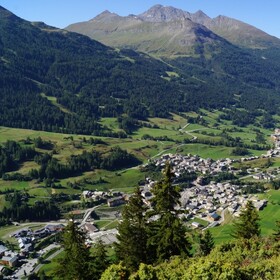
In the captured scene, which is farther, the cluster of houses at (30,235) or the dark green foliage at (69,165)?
the dark green foliage at (69,165)

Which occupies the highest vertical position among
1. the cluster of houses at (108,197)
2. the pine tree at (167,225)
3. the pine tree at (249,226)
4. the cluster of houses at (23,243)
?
the pine tree at (167,225)

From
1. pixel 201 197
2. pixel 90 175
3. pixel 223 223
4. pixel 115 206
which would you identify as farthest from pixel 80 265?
pixel 90 175

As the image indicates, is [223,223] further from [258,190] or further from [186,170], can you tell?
[186,170]

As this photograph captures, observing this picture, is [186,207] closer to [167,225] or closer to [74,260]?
[167,225]

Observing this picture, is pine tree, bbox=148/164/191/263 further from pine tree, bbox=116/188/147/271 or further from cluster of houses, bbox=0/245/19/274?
cluster of houses, bbox=0/245/19/274

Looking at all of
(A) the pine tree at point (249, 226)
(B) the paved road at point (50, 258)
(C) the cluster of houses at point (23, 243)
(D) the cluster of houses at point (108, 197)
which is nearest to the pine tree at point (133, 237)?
(A) the pine tree at point (249, 226)

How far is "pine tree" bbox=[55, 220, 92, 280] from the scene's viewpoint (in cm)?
4144

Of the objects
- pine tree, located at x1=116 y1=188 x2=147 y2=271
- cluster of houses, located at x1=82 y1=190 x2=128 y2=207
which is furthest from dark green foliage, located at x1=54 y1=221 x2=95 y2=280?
cluster of houses, located at x1=82 y1=190 x2=128 y2=207

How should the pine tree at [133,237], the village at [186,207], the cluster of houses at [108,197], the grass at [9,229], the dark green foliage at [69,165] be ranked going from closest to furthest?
1. the pine tree at [133,237]
2. the village at [186,207]
3. the grass at [9,229]
4. the cluster of houses at [108,197]
5. the dark green foliage at [69,165]

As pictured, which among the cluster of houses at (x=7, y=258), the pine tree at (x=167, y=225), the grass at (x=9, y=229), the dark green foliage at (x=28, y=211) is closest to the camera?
the pine tree at (x=167, y=225)

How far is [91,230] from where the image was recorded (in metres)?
129

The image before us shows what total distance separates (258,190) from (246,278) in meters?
143

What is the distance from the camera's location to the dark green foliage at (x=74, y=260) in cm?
4144

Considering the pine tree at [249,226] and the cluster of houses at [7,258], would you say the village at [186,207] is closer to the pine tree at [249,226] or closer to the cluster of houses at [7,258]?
the cluster of houses at [7,258]
